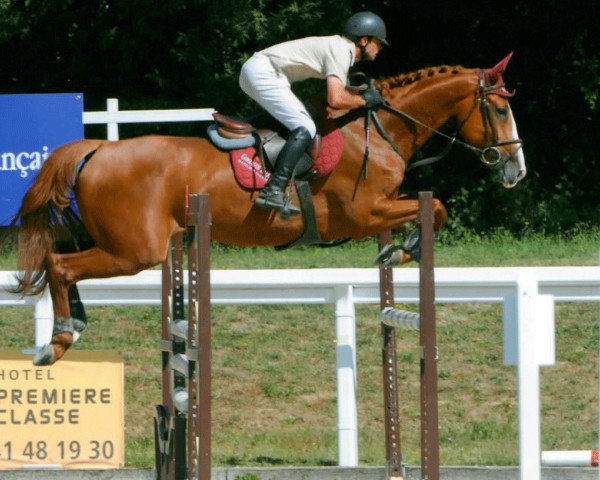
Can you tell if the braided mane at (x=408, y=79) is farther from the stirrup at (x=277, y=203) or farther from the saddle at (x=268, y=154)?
the stirrup at (x=277, y=203)

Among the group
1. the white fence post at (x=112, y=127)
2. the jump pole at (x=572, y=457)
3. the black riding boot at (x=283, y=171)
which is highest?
the white fence post at (x=112, y=127)

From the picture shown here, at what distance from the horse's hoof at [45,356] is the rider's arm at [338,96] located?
6.18 feet

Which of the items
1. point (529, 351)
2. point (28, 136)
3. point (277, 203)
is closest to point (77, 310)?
point (277, 203)

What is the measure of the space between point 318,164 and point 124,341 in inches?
99.5

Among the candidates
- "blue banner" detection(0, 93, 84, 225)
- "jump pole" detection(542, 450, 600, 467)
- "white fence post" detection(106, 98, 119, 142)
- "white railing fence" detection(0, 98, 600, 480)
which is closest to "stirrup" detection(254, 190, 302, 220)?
"white railing fence" detection(0, 98, 600, 480)

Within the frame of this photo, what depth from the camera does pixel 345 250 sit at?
40.2 ft

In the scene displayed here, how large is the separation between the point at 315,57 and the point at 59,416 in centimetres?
Answer: 226

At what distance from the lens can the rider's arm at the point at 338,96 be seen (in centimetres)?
704

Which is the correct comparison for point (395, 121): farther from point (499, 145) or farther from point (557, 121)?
point (557, 121)

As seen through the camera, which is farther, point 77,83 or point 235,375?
point 77,83

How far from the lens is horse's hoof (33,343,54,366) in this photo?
6691mm

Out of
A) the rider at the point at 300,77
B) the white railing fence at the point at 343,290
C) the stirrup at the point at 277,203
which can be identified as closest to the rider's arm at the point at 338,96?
the rider at the point at 300,77

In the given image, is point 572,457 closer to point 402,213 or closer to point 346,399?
point 346,399

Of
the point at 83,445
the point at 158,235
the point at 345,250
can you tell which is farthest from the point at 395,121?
the point at 345,250
